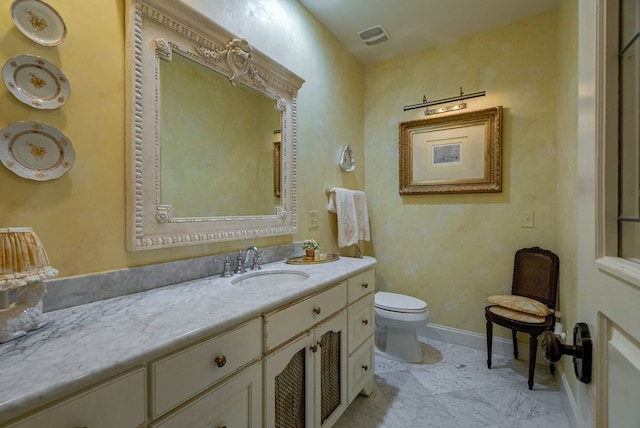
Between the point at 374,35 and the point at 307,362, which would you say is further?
the point at 374,35

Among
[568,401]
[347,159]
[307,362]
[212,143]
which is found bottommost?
[568,401]

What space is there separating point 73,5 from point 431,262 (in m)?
2.66

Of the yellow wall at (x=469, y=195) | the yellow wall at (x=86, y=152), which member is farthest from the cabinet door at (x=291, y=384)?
the yellow wall at (x=469, y=195)

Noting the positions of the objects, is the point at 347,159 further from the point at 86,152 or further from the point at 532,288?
the point at 86,152

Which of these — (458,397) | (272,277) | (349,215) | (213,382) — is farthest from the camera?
(349,215)

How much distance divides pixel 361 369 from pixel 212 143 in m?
1.49

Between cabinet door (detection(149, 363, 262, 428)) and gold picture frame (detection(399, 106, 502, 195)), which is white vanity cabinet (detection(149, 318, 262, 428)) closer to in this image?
cabinet door (detection(149, 363, 262, 428))

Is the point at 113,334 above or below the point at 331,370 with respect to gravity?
above

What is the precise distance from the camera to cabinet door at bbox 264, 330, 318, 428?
1009 mm

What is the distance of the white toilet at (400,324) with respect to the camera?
200cm

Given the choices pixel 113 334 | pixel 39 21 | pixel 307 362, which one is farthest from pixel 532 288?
pixel 39 21

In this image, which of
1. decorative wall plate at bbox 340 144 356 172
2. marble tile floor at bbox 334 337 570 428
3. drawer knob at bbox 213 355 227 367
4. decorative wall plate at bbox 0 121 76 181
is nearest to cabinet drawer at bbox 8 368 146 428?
drawer knob at bbox 213 355 227 367

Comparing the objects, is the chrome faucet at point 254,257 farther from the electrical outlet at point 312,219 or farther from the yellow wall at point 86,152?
the electrical outlet at point 312,219

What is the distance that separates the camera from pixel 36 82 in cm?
88
